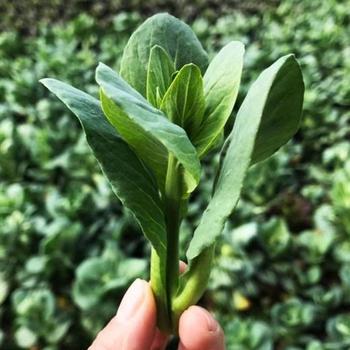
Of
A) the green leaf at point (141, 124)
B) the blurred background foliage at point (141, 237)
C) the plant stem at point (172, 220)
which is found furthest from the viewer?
the blurred background foliage at point (141, 237)

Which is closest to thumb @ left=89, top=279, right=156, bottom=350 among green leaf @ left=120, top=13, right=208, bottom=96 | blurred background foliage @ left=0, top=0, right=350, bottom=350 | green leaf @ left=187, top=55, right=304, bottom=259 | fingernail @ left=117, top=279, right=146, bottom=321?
fingernail @ left=117, top=279, right=146, bottom=321

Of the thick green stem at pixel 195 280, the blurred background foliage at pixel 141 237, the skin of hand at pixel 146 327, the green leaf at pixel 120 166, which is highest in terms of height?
the green leaf at pixel 120 166

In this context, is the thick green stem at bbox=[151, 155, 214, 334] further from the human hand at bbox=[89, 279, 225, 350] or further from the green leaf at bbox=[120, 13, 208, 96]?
the green leaf at bbox=[120, 13, 208, 96]

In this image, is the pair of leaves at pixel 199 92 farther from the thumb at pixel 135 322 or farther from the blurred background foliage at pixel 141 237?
the blurred background foliage at pixel 141 237

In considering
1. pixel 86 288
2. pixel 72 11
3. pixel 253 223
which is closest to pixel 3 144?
pixel 86 288

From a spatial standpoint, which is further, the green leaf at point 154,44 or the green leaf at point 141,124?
the green leaf at point 154,44

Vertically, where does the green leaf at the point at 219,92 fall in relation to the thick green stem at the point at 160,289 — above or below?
above

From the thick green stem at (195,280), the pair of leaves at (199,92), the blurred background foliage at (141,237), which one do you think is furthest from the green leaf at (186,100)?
the blurred background foliage at (141,237)

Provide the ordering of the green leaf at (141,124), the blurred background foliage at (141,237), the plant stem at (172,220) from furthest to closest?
the blurred background foliage at (141,237), the plant stem at (172,220), the green leaf at (141,124)
